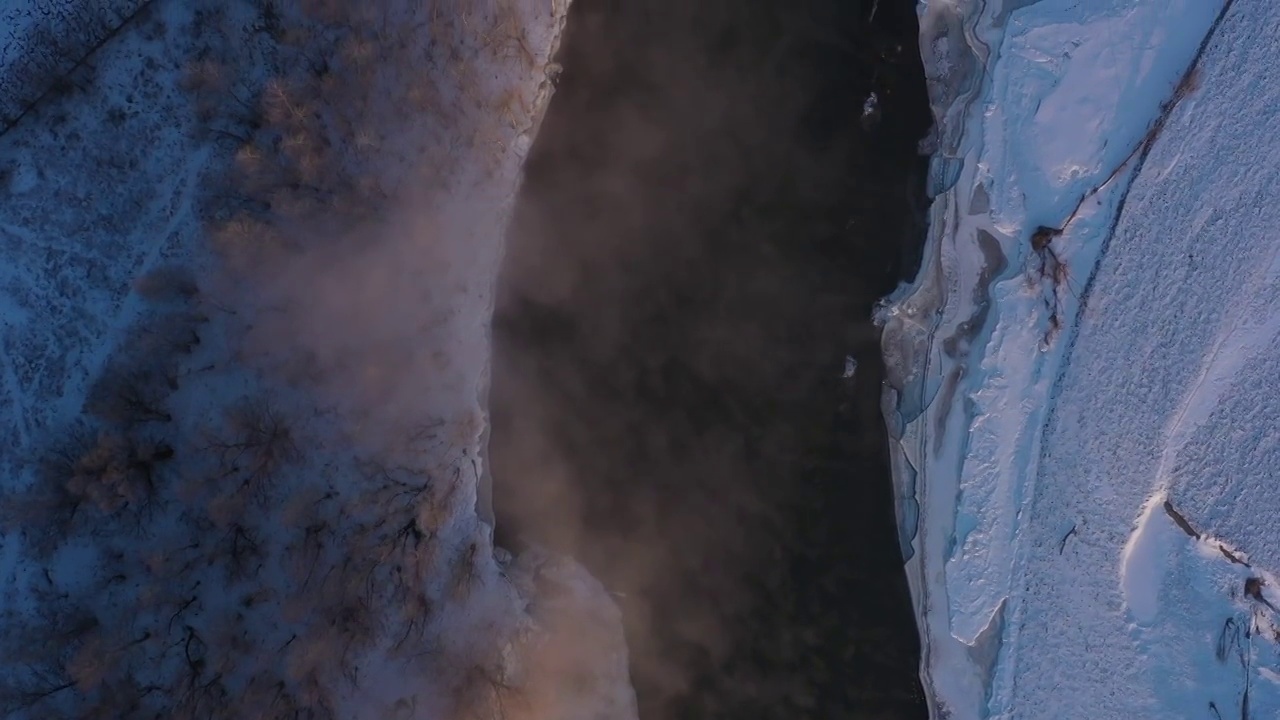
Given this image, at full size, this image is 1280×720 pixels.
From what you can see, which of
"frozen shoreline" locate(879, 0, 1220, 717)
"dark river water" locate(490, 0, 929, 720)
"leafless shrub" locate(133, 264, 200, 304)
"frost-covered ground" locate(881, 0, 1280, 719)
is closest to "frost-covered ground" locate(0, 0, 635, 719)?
"leafless shrub" locate(133, 264, 200, 304)

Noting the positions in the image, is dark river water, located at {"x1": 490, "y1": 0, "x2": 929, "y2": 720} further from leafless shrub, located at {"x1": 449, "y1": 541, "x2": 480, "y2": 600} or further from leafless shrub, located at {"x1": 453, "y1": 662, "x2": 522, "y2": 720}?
leafless shrub, located at {"x1": 453, "y1": 662, "x2": 522, "y2": 720}

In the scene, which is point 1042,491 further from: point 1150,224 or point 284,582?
point 284,582

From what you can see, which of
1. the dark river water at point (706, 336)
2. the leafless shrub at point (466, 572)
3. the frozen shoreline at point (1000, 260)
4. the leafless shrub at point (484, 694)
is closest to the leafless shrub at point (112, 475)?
the leafless shrub at point (466, 572)

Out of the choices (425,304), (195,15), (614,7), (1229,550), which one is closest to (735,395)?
(425,304)

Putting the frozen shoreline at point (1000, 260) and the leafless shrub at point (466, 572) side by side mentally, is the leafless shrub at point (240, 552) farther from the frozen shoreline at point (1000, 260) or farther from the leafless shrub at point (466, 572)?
the frozen shoreline at point (1000, 260)

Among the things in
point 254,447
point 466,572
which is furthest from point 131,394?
point 466,572

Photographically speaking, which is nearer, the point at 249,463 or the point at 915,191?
the point at 249,463

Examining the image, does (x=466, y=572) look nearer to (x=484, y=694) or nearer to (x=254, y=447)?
(x=484, y=694)
